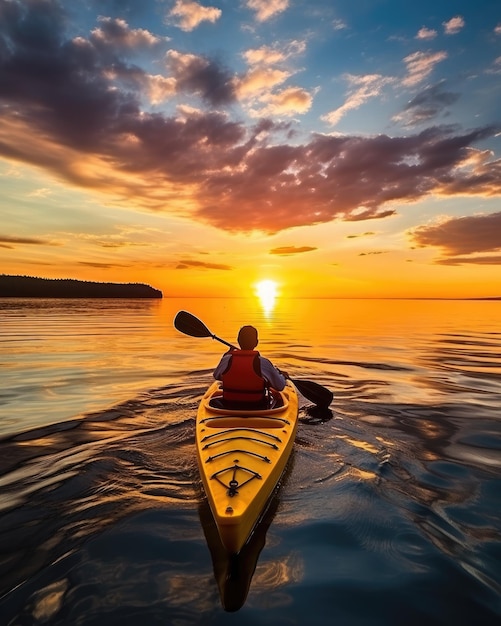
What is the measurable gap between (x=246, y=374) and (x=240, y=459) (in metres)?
1.96

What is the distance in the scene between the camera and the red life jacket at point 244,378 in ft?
21.8

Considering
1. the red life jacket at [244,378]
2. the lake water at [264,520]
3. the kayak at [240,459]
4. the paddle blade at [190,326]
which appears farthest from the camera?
the paddle blade at [190,326]

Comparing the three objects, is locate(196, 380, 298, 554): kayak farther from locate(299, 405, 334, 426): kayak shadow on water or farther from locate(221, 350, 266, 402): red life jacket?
locate(299, 405, 334, 426): kayak shadow on water

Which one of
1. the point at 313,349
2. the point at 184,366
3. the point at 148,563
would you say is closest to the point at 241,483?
the point at 148,563

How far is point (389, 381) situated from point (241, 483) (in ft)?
30.6

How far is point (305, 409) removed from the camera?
31.8 feet

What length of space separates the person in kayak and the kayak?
0.26 metres

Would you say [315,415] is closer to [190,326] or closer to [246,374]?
[246,374]

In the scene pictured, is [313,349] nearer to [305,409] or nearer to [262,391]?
[305,409]

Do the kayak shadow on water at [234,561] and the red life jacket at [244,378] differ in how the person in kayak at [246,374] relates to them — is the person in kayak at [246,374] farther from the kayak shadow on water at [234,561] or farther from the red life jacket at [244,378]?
the kayak shadow on water at [234,561]

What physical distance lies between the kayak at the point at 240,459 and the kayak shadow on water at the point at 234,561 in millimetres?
144

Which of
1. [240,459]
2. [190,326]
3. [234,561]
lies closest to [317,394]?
[190,326]

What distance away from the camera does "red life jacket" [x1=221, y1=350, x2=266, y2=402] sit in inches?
261

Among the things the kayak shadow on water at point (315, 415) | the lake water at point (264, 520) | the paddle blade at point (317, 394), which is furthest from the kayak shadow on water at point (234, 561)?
the paddle blade at point (317, 394)
